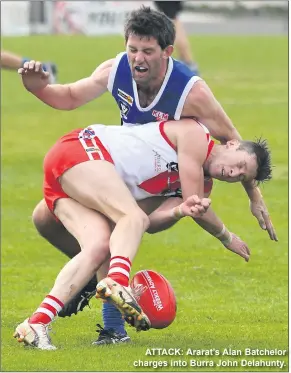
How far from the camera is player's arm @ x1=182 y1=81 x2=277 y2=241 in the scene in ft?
27.8

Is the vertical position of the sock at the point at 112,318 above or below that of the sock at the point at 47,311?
below

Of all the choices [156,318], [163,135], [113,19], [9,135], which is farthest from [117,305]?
[113,19]

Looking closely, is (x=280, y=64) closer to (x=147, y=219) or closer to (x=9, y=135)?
(x=9, y=135)

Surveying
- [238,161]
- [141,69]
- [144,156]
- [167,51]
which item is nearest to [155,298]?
[144,156]

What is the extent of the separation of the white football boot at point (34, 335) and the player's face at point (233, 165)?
149cm

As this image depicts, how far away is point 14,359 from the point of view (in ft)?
25.8

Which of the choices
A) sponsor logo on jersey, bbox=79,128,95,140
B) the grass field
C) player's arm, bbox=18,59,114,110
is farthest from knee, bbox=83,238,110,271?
player's arm, bbox=18,59,114,110

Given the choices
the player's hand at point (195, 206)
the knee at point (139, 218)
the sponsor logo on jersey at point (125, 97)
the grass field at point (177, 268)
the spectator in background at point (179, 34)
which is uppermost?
the sponsor logo on jersey at point (125, 97)

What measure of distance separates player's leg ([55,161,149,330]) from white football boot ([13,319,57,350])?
0.54m

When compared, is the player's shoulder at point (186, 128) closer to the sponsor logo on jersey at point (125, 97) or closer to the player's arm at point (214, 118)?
the player's arm at point (214, 118)

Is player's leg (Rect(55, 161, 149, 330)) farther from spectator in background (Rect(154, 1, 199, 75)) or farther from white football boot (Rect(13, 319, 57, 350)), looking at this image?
spectator in background (Rect(154, 1, 199, 75))

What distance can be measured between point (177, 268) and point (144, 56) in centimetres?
338

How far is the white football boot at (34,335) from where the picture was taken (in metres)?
7.93

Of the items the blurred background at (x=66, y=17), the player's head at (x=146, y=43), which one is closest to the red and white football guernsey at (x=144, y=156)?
the player's head at (x=146, y=43)
